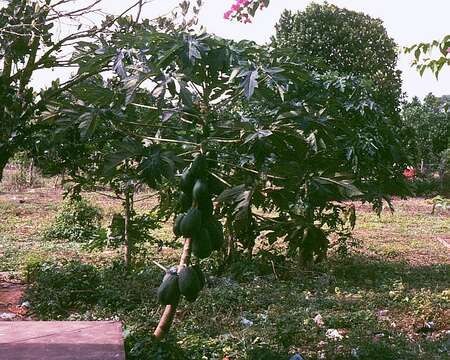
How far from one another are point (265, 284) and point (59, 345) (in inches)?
123

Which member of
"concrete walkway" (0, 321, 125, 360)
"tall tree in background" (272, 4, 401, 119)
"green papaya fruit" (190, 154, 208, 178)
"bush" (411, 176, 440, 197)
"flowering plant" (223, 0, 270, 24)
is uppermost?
"tall tree in background" (272, 4, 401, 119)

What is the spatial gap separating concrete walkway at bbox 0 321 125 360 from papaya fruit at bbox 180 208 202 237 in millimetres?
578

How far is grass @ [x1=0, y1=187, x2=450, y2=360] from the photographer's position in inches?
147

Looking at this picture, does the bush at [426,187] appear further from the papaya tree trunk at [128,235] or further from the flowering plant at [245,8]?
the flowering plant at [245,8]

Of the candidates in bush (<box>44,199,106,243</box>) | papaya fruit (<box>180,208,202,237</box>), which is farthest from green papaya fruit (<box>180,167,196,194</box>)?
bush (<box>44,199,106,243</box>)

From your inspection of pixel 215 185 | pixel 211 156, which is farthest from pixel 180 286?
pixel 211 156

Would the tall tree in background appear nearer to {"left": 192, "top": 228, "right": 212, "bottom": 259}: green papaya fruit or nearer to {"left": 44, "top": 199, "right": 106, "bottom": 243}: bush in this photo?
{"left": 44, "top": 199, "right": 106, "bottom": 243}: bush

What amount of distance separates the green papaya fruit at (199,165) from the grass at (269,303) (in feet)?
3.14

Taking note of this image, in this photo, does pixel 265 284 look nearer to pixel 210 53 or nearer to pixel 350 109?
pixel 350 109

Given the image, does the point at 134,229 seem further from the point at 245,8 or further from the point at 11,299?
the point at 245,8

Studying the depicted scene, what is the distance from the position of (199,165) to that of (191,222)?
0.25 meters

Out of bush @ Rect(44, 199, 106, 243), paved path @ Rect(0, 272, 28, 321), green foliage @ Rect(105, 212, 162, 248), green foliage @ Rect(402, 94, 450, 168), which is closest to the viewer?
paved path @ Rect(0, 272, 28, 321)

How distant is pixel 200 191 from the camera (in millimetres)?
2740

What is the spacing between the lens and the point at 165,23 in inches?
191
